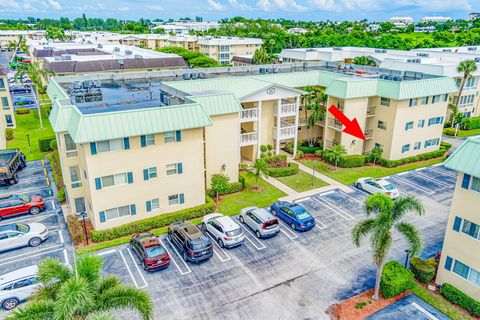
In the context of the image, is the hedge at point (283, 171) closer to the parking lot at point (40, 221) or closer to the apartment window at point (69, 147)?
the apartment window at point (69, 147)

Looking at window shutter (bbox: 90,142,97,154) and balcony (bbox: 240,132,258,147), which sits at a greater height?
window shutter (bbox: 90,142,97,154)

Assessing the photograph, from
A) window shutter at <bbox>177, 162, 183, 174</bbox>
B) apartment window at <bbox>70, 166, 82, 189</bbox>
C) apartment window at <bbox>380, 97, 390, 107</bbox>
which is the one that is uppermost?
apartment window at <bbox>380, 97, 390, 107</bbox>

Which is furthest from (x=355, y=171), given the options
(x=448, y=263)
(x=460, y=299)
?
(x=460, y=299)

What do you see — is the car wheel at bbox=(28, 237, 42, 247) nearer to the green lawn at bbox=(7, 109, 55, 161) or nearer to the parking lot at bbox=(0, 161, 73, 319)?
the parking lot at bbox=(0, 161, 73, 319)

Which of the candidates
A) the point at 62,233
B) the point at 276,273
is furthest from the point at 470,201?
the point at 62,233

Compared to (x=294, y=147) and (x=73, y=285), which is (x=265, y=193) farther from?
(x=73, y=285)

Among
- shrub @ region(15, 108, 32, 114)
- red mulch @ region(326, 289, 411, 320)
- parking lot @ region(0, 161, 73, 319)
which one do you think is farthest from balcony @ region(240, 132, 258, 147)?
shrub @ region(15, 108, 32, 114)
